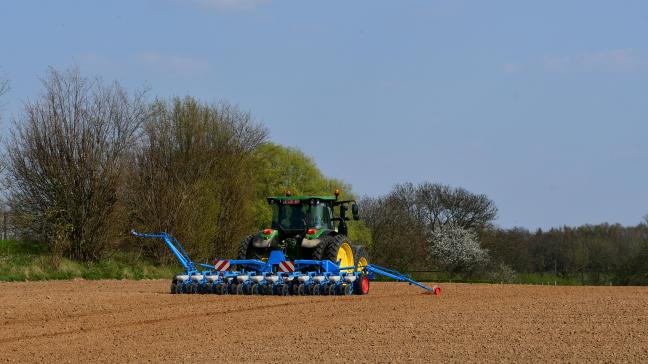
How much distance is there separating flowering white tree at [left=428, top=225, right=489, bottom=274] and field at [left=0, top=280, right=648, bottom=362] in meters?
37.4

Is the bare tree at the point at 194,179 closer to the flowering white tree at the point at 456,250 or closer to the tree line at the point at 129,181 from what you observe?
the tree line at the point at 129,181

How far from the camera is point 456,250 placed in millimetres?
54500

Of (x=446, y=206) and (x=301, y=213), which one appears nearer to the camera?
(x=301, y=213)

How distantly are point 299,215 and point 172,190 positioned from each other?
12.7 metres

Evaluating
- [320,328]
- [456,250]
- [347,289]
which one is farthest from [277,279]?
[456,250]

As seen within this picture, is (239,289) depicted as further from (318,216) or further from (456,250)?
(456,250)

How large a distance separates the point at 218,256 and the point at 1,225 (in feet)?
28.5

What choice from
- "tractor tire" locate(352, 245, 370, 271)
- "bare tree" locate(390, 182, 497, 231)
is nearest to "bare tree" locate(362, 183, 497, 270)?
"bare tree" locate(390, 182, 497, 231)

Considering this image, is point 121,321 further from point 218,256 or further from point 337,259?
point 218,256

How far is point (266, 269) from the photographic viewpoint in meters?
18.3

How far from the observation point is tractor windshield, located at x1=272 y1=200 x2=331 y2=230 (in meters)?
Result: 19.6

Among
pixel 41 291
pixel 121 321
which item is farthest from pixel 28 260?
pixel 121 321

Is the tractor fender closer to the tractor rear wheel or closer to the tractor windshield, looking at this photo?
the tractor rear wheel

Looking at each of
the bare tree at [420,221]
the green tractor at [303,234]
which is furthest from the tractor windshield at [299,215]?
the bare tree at [420,221]
